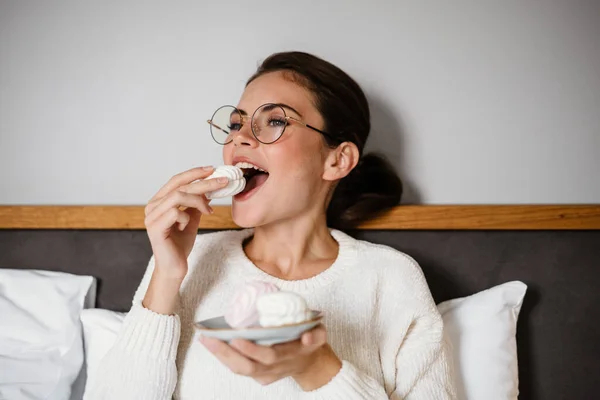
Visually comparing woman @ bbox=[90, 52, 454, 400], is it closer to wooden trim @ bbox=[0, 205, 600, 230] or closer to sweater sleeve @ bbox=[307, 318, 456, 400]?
sweater sleeve @ bbox=[307, 318, 456, 400]

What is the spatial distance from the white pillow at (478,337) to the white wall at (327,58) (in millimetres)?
342

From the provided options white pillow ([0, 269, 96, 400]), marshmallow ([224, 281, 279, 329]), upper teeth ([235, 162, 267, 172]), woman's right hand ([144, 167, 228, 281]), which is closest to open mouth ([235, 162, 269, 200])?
upper teeth ([235, 162, 267, 172])

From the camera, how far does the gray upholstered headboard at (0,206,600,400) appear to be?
1589mm

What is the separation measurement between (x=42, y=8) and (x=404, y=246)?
1.35 metres

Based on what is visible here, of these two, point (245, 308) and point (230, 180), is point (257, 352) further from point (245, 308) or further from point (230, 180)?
point (230, 180)

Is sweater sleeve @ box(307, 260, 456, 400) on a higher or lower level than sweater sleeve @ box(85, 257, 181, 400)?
higher

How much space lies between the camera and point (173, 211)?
1.17m

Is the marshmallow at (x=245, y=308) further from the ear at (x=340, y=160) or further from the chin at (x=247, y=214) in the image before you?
the ear at (x=340, y=160)

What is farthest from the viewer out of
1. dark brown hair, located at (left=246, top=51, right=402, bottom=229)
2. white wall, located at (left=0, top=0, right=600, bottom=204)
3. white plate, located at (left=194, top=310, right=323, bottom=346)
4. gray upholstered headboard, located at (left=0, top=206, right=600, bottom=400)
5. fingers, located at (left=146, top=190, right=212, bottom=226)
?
white wall, located at (left=0, top=0, right=600, bottom=204)

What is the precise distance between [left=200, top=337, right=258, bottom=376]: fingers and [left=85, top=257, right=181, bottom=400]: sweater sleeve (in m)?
0.36

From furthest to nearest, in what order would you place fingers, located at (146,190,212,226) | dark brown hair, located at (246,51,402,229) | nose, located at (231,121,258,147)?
dark brown hair, located at (246,51,402,229) < nose, located at (231,121,258,147) < fingers, located at (146,190,212,226)

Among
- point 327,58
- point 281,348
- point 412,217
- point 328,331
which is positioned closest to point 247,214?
point 328,331

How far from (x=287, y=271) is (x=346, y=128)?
1.29ft

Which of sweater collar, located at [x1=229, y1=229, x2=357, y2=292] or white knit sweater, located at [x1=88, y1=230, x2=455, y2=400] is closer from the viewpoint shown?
white knit sweater, located at [x1=88, y1=230, x2=455, y2=400]
